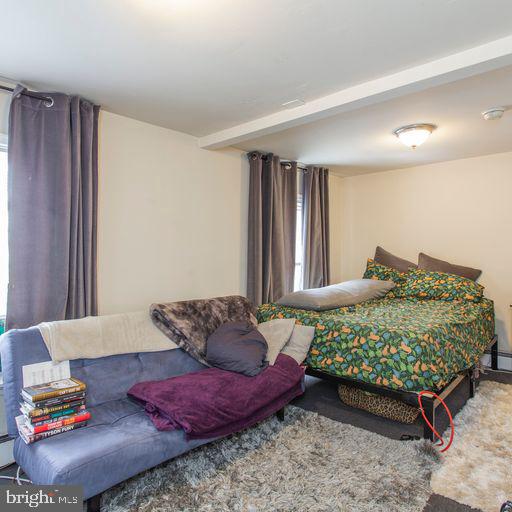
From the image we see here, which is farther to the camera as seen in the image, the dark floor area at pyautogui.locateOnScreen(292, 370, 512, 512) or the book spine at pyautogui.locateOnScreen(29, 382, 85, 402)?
the dark floor area at pyautogui.locateOnScreen(292, 370, 512, 512)

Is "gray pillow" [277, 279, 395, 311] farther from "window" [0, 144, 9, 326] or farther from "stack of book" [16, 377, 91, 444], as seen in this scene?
"window" [0, 144, 9, 326]

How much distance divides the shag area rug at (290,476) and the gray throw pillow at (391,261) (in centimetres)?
271

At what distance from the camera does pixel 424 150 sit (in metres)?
4.02

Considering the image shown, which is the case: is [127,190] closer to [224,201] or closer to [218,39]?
[224,201]

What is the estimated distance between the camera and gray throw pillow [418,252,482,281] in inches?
168

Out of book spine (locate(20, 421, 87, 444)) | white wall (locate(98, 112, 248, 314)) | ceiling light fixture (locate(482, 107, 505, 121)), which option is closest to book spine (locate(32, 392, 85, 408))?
book spine (locate(20, 421, 87, 444))

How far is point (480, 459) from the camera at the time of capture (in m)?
2.20

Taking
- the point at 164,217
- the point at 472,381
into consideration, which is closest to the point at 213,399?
the point at 164,217

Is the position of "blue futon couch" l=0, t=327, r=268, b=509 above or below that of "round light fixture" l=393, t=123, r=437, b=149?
below

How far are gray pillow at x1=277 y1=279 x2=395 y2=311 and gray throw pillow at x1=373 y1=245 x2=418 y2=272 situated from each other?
2.47 ft

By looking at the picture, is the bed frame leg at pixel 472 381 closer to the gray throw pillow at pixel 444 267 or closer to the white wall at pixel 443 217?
the white wall at pixel 443 217

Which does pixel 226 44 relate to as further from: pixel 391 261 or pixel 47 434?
pixel 391 261

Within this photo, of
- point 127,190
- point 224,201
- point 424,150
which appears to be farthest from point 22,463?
point 424,150

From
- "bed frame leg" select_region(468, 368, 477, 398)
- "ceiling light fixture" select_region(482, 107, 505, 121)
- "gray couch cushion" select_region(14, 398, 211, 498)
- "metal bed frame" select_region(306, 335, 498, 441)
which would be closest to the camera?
"gray couch cushion" select_region(14, 398, 211, 498)
